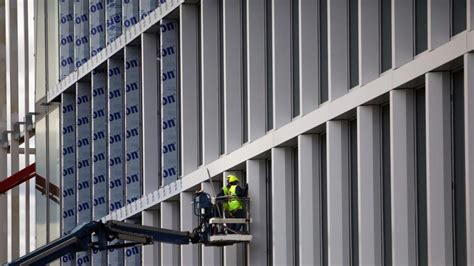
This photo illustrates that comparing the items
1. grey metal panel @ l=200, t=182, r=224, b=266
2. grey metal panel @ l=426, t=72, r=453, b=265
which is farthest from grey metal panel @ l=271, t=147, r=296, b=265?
grey metal panel @ l=426, t=72, r=453, b=265

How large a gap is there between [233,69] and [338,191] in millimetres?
6160

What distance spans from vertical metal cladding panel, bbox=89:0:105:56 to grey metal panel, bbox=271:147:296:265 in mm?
13784

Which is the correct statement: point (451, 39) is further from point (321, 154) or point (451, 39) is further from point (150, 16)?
point (150, 16)

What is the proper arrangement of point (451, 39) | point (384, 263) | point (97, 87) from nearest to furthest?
point (451, 39) → point (384, 263) → point (97, 87)

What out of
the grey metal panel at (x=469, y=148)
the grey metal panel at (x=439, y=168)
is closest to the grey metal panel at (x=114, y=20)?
the grey metal panel at (x=439, y=168)

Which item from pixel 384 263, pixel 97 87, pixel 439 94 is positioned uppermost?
pixel 97 87

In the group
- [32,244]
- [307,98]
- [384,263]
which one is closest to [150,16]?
[307,98]

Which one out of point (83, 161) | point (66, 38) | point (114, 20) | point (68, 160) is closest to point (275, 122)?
point (114, 20)

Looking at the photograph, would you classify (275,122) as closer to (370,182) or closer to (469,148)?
(370,182)

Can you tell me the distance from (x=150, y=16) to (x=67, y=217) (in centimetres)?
1106

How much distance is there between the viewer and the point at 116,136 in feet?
162

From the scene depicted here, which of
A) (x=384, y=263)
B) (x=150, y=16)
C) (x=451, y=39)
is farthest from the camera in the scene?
(x=150, y=16)

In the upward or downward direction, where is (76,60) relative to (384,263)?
upward

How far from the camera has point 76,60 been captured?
52.3 meters
